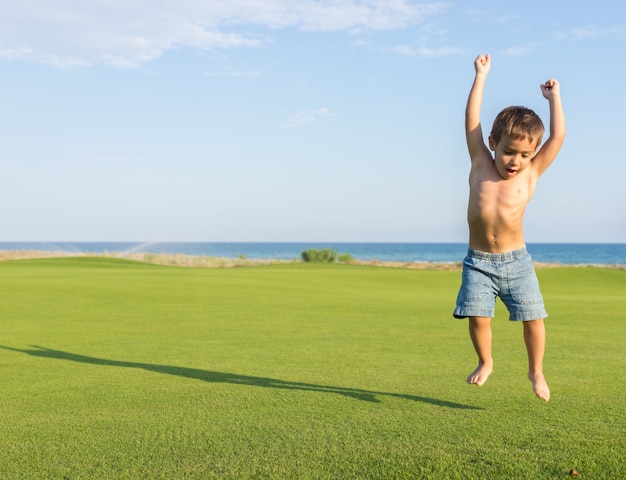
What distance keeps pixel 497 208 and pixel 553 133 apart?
654mm

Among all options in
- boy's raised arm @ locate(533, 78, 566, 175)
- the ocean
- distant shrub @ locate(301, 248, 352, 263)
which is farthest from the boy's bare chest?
the ocean

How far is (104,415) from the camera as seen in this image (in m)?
4.62

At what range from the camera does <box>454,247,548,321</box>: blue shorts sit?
453 cm

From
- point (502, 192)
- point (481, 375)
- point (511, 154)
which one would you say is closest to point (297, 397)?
point (481, 375)

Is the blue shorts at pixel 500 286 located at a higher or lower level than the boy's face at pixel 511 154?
lower

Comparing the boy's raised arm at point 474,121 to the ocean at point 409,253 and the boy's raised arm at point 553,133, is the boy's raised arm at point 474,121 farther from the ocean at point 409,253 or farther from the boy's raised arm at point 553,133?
the ocean at point 409,253

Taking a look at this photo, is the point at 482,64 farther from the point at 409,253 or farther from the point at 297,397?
the point at 409,253

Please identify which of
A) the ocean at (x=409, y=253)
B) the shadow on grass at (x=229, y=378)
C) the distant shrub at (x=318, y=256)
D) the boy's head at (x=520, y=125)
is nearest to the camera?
the boy's head at (x=520, y=125)

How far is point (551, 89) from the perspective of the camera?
4.66m

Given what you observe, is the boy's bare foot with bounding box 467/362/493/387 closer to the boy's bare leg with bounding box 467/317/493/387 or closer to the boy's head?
the boy's bare leg with bounding box 467/317/493/387

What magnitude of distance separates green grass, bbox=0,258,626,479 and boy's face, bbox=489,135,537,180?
1597mm

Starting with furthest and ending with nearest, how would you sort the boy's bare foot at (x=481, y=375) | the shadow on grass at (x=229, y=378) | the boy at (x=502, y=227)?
the shadow on grass at (x=229, y=378) < the boy's bare foot at (x=481, y=375) < the boy at (x=502, y=227)

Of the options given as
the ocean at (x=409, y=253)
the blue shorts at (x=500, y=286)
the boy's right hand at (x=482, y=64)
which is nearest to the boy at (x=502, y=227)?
the blue shorts at (x=500, y=286)

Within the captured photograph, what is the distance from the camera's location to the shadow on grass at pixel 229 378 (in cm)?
505
